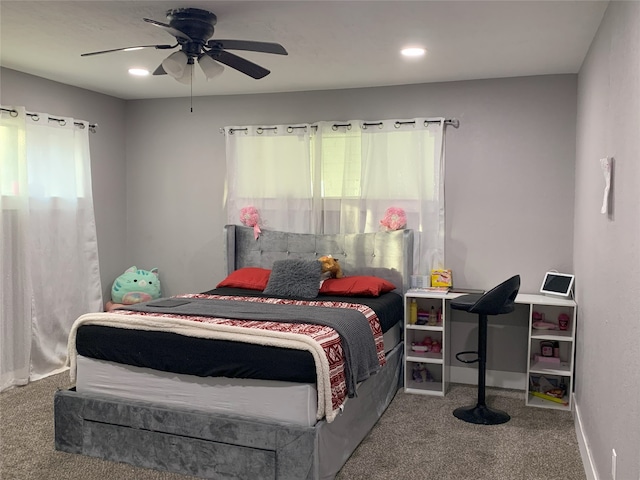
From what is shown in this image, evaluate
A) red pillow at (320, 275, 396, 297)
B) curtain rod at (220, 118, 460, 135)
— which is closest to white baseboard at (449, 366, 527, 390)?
red pillow at (320, 275, 396, 297)

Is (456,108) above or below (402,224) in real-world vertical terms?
above

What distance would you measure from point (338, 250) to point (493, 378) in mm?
1632

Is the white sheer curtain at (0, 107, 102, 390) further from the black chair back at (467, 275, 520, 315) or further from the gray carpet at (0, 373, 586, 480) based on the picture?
the black chair back at (467, 275, 520, 315)

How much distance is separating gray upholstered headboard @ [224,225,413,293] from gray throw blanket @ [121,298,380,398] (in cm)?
110

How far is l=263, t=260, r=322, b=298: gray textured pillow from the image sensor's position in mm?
4566

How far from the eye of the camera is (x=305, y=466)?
115 inches

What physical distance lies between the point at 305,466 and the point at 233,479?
16.3 inches

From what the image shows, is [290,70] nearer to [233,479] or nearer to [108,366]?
[108,366]

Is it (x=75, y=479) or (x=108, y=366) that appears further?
(x=108, y=366)

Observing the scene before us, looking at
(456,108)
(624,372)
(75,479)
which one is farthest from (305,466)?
(456,108)

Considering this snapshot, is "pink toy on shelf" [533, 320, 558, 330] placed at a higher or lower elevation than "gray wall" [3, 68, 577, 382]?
lower

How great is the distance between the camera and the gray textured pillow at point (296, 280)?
15.0 ft

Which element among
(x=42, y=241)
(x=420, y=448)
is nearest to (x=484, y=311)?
(x=420, y=448)

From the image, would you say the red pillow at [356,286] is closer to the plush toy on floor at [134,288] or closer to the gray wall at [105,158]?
the plush toy on floor at [134,288]
